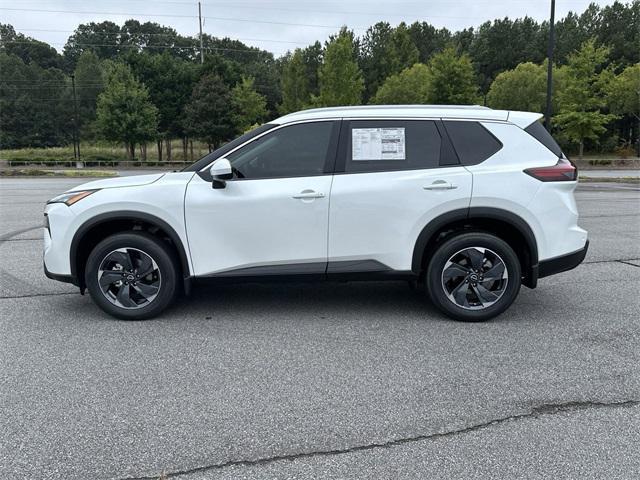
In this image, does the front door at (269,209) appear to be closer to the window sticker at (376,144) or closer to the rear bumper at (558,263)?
the window sticker at (376,144)

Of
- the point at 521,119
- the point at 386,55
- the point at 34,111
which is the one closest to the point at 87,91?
the point at 34,111

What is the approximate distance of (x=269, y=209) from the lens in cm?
453

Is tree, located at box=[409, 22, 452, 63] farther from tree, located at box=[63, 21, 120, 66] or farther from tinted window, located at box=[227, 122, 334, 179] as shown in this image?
tinted window, located at box=[227, 122, 334, 179]

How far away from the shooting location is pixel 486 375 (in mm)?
3688

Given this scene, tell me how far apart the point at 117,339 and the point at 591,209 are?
41.0 ft

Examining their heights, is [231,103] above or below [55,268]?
above

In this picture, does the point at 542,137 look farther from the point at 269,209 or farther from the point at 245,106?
the point at 245,106

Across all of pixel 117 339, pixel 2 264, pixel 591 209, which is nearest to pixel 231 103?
pixel 591 209

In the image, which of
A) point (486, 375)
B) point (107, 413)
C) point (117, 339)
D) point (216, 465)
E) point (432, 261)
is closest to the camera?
point (216, 465)

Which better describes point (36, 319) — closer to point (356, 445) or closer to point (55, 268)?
point (55, 268)

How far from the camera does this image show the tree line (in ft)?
135

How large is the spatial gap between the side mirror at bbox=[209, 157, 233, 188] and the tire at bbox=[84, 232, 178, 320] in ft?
2.52

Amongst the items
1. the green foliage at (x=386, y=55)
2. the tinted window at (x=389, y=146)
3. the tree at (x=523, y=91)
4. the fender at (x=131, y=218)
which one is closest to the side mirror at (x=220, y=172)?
the fender at (x=131, y=218)

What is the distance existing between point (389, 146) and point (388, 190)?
1.37ft
